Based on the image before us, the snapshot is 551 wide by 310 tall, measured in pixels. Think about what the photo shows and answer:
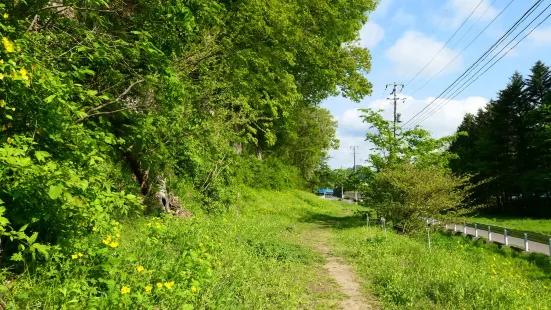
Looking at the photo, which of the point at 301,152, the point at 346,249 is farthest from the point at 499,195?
the point at 346,249

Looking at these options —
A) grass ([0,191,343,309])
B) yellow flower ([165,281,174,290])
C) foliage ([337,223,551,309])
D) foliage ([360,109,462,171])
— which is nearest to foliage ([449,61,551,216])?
foliage ([360,109,462,171])

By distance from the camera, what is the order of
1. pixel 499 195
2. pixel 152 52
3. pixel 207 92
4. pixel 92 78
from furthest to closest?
pixel 499 195 → pixel 207 92 → pixel 92 78 → pixel 152 52

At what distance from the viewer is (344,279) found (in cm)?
750

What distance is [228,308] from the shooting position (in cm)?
458

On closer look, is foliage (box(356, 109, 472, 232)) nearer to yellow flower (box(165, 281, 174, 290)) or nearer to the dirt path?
the dirt path

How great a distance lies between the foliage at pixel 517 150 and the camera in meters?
37.6

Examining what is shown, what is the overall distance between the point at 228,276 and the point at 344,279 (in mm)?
2899

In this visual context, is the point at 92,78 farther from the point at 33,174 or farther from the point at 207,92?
the point at 207,92

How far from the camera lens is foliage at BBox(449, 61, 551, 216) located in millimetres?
37562

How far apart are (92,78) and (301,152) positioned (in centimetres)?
3836

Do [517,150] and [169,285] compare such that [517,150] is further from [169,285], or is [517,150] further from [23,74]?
[23,74]

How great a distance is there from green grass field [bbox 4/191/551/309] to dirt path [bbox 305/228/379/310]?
0.60ft

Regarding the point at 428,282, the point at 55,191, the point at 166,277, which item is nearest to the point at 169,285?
the point at 166,277

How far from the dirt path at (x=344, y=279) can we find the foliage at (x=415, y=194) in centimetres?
553
